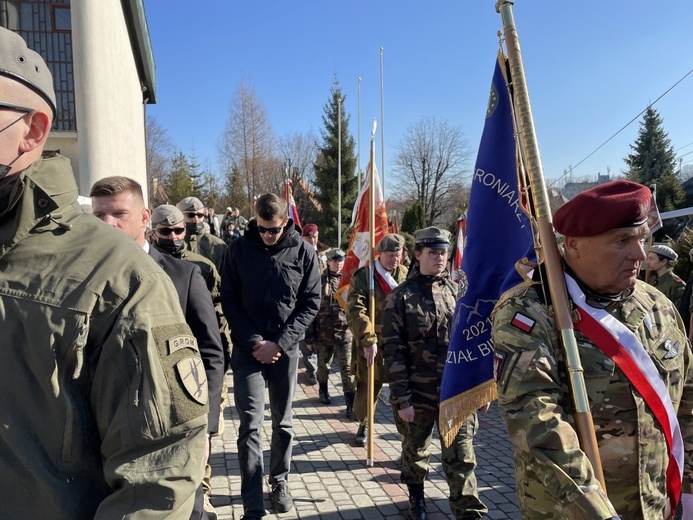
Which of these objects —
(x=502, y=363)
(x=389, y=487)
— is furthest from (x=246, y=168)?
(x=502, y=363)

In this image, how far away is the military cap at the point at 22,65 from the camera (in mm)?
1188

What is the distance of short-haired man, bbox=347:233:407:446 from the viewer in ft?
18.1

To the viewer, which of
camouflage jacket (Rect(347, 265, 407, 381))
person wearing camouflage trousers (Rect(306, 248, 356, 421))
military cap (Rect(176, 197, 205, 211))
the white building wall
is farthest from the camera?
the white building wall

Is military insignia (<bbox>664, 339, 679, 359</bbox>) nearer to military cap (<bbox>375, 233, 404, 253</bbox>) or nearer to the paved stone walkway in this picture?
the paved stone walkway

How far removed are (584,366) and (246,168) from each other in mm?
35418

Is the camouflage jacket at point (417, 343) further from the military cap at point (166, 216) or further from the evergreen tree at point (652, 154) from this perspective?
the evergreen tree at point (652, 154)

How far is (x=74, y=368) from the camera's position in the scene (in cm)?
119

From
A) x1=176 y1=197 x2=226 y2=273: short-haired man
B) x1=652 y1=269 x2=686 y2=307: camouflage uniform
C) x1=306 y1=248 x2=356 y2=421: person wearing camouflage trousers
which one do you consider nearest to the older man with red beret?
x1=176 y1=197 x2=226 y2=273: short-haired man

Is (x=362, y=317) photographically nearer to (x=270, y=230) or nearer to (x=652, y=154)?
(x=270, y=230)

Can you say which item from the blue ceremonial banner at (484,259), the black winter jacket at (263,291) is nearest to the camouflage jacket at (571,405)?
the blue ceremonial banner at (484,259)

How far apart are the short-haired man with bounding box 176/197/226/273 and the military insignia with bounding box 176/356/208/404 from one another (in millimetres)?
4539

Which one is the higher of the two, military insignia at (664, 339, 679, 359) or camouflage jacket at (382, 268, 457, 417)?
military insignia at (664, 339, 679, 359)

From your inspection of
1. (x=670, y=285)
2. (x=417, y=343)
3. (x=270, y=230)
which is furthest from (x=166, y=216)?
(x=670, y=285)

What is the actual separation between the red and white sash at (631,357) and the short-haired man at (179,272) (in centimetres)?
201
